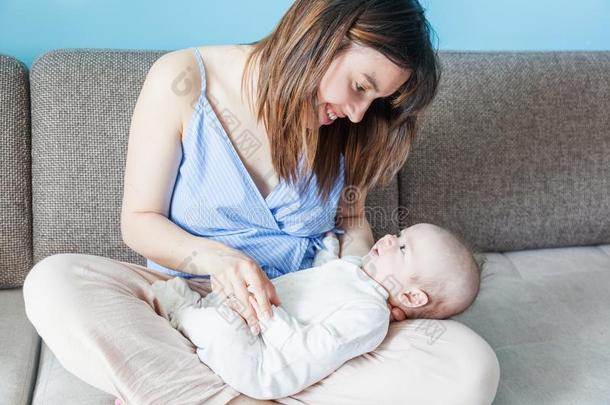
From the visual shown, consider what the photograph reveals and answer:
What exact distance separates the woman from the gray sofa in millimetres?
175

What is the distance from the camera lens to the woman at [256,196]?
1176mm

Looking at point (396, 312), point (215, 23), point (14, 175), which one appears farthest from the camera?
point (215, 23)

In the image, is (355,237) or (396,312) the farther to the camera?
(355,237)

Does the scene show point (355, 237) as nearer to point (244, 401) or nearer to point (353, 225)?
point (353, 225)

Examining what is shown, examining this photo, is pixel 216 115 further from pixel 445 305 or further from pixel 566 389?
pixel 566 389

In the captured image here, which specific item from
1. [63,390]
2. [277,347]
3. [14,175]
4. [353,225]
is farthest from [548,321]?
[14,175]

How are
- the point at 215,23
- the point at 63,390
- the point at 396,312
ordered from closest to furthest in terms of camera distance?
the point at 63,390 → the point at 396,312 → the point at 215,23

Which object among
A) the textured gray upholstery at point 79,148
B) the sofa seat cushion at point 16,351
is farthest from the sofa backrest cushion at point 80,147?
the sofa seat cushion at point 16,351

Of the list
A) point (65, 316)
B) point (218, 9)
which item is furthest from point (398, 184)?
point (65, 316)

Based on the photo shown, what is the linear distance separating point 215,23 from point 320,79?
25.8 inches

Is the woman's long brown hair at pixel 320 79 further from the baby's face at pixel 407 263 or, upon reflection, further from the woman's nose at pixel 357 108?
the baby's face at pixel 407 263

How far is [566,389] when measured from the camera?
1.38 m

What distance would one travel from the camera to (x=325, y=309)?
1.29 meters

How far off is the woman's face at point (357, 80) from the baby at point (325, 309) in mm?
284
